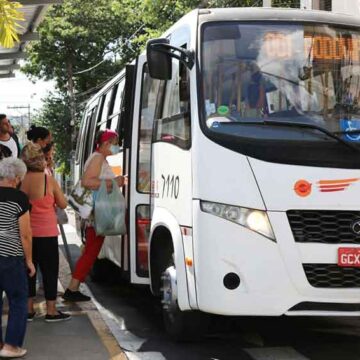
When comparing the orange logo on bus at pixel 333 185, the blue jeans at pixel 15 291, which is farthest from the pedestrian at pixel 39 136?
the orange logo on bus at pixel 333 185

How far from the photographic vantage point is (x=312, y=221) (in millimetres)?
4785

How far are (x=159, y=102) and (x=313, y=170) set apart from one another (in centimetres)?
190

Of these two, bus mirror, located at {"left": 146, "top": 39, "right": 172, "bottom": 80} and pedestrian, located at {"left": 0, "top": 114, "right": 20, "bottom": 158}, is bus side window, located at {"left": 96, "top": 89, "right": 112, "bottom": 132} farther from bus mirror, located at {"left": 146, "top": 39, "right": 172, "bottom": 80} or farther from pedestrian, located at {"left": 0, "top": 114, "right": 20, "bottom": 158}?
bus mirror, located at {"left": 146, "top": 39, "right": 172, "bottom": 80}

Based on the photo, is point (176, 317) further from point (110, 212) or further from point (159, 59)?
point (159, 59)

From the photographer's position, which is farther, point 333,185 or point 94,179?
point 94,179

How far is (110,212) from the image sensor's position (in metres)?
6.94

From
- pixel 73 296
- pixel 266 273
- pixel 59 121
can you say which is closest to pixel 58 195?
pixel 73 296

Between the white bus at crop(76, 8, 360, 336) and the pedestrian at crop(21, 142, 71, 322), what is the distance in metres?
1.21

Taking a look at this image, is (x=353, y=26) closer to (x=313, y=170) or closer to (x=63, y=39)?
(x=313, y=170)

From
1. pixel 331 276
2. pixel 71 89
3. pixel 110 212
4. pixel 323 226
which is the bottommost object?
pixel 331 276

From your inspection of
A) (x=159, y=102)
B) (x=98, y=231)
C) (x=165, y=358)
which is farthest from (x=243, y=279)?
(x=98, y=231)

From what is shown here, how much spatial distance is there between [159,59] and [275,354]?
8.56 ft

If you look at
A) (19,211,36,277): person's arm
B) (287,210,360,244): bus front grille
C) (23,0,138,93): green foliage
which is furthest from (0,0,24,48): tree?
(23,0,138,93): green foliage

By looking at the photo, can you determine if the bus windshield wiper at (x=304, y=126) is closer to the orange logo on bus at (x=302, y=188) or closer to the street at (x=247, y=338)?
the orange logo on bus at (x=302, y=188)
